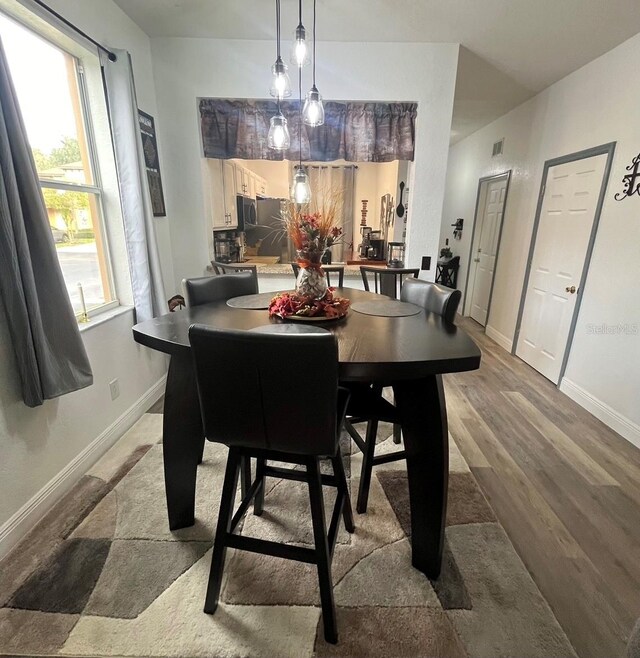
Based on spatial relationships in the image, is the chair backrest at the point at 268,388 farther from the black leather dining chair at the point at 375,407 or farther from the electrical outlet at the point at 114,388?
the electrical outlet at the point at 114,388

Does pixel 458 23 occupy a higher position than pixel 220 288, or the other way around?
pixel 458 23

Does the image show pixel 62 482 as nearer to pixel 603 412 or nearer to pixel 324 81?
pixel 324 81

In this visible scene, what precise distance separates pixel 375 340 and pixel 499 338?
3540 millimetres

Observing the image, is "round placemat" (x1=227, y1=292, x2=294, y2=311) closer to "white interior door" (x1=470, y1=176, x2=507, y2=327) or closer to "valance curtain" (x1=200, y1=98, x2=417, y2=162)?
"valance curtain" (x1=200, y1=98, x2=417, y2=162)

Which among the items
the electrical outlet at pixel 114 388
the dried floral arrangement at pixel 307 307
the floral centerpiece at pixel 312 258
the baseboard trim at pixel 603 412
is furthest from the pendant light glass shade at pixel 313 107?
the baseboard trim at pixel 603 412

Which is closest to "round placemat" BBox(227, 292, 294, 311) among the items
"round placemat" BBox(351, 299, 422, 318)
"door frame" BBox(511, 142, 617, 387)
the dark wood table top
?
the dark wood table top

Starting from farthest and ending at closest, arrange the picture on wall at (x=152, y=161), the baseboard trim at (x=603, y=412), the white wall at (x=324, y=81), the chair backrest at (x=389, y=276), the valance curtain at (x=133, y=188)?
the white wall at (x=324, y=81), the picture on wall at (x=152, y=161), the chair backrest at (x=389, y=276), the baseboard trim at (x=603, y=412), the valance curtain at (x=133, y=188)

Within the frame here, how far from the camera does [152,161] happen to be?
2.69 m

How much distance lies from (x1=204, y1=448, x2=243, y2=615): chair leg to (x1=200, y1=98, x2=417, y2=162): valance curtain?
2.51 metres

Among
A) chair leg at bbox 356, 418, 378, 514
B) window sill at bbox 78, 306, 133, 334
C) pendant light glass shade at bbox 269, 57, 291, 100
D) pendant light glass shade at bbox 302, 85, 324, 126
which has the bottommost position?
chair leg at bbox 356, 418, 378, 514

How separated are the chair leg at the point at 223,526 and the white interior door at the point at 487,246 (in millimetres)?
4239

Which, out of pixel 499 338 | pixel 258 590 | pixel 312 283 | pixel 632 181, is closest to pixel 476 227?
pixel 499 338

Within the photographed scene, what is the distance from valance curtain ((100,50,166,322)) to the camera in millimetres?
2131

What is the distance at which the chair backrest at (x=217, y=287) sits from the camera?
6.33 feet
